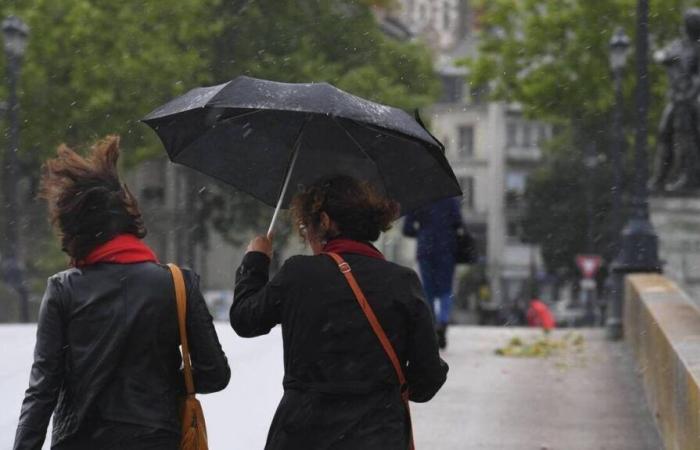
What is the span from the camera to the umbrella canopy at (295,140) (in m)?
4.70

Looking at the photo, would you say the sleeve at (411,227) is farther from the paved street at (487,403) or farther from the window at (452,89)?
the window at (452,89)

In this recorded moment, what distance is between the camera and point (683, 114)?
18.2 m

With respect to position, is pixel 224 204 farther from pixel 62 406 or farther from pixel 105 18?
pixel 62 406

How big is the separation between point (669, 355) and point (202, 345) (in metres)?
3.79

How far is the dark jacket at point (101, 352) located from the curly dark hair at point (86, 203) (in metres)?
0.09

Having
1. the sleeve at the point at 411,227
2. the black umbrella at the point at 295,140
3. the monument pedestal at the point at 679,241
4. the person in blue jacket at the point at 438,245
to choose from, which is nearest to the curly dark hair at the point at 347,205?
the black umbrella at the point at 295,140

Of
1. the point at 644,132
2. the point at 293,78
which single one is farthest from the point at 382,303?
the point at 293,78

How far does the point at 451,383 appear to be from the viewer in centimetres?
1138

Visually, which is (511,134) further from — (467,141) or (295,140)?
(295,140)

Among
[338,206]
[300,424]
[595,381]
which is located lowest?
[595,381]

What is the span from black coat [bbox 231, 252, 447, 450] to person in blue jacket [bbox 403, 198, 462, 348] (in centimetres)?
798

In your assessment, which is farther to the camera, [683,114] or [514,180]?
[514,180]

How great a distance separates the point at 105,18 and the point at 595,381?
30.9 metres

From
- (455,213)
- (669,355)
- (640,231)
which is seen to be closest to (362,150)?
(669,355)
